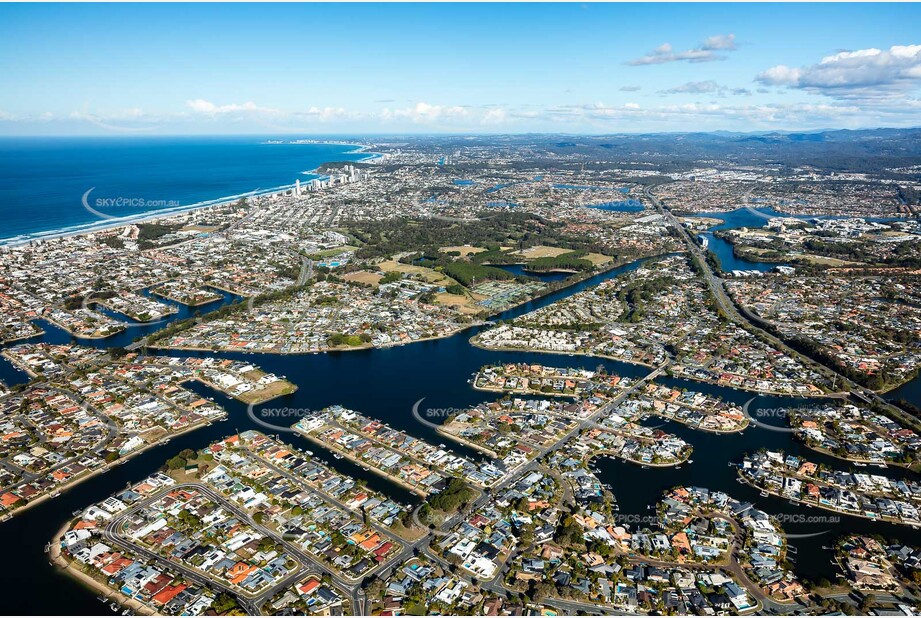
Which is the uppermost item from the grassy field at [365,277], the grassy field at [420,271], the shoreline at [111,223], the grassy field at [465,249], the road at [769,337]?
the shoreline at [111,223]

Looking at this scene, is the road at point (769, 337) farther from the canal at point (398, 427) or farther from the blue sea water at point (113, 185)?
the blue sea water at point (113, 185)

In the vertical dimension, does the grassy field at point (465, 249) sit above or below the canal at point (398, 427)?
above

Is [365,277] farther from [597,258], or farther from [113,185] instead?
[113,185]

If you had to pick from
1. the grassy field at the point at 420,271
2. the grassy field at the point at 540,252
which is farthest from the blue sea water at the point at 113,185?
the grassy field at the point at 540,252

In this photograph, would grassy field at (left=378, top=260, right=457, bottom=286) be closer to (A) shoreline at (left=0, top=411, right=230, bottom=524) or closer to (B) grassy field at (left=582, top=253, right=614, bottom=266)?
(B) grassy field at (left=582, top=253, right=614, bottom=266)

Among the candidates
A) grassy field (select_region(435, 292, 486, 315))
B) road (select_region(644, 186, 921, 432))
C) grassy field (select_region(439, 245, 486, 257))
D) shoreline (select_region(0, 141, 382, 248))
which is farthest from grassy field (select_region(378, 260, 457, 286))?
shoreline (select_region(0, 141, 382, 248))

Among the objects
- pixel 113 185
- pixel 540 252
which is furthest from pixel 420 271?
pixel 113 185

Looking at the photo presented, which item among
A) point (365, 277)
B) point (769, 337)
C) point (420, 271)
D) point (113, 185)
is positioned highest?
point (113, 185)

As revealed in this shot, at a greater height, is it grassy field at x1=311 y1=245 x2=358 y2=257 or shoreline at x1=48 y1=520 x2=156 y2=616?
grassy field at x1=311 y1=245 x2=358 y2=257

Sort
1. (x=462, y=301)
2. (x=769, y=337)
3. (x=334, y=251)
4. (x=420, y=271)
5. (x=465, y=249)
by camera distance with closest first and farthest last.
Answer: (x=769, y=337), (x=462, y=301), (x=420, y=271), (x=334, y=251), (x=465, y=249)

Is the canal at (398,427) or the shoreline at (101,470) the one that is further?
the shoreline at (101,470)

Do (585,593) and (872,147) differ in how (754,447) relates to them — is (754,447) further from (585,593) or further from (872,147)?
(872,147)
